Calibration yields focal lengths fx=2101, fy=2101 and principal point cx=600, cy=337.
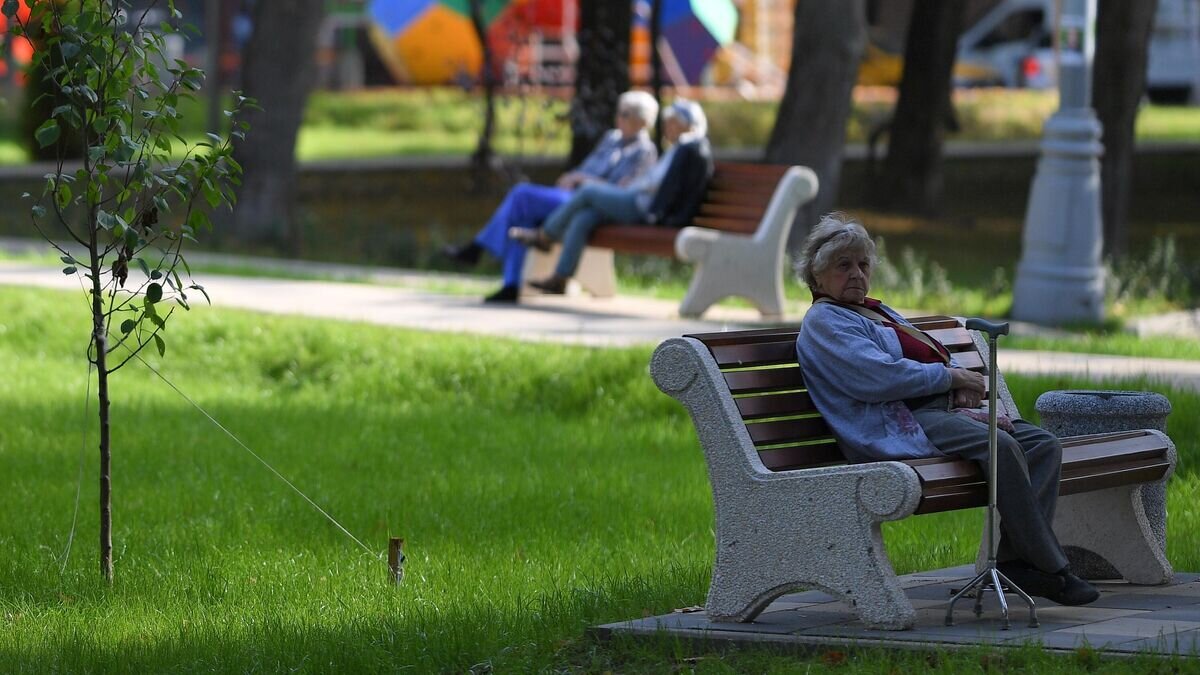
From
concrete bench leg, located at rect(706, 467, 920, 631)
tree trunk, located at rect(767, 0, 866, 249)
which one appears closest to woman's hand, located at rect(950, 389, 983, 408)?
concrete bench leg, located at rect(706, 467, 920, 631)

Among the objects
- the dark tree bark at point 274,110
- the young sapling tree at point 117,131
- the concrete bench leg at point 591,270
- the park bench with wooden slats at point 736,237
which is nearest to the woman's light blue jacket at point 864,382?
the young sapling tree at point 117,131

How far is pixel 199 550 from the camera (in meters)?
7.98

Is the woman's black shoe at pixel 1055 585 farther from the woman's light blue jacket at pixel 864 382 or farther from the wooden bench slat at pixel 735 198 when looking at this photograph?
the wooden bench slat at pixel 735 198

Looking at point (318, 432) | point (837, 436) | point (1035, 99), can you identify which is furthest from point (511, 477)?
point (1035, 99)

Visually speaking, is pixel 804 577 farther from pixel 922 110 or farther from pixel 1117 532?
pixel 922 110

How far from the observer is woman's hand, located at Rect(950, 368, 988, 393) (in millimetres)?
6328

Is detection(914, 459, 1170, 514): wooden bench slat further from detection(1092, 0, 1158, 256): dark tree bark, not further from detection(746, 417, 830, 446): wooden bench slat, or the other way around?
detection(1092, 0, 1158, 256): dark tree bark

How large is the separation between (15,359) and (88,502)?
4.65 metres

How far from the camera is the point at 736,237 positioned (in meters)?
13.8

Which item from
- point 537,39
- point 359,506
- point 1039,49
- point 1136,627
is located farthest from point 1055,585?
point 1039,49

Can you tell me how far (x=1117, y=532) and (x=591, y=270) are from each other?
8.41m

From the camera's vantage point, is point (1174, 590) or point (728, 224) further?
point (728, 224)

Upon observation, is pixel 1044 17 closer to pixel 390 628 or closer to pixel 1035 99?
pixel 1035 99

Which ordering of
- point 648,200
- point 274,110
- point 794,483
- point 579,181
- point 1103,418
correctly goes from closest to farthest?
point 794,483 → point 1103,418 → point 648,200 → point 579,181 → point 274,110
